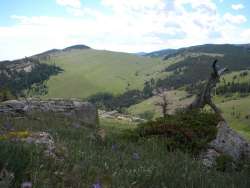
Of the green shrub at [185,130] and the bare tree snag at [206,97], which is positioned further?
the bare tree snag at [206,97]

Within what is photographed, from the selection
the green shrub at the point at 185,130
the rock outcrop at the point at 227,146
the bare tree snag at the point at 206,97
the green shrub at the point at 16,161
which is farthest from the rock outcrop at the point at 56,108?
the green shrub at the point at 16,161

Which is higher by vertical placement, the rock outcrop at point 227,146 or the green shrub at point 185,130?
the green shrub at point 185,130

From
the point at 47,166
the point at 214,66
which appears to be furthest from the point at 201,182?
the point at 214,66

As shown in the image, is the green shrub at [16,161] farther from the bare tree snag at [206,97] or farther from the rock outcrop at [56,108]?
the bare tree snag at [206,97]

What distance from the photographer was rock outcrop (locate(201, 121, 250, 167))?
13.6 m

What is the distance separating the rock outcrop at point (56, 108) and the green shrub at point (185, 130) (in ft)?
20.4

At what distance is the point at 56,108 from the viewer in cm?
2217

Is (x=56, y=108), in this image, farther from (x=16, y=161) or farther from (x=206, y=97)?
(x=16, y=161)

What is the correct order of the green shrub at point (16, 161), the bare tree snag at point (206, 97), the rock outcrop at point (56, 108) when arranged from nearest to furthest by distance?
1. the green shrub at point (16, 161)
2. the rock outcrop at point (56, 108)
3. the bare tree snag at point (206, 97)

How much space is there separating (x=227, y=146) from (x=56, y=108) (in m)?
10.6

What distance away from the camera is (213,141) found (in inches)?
561

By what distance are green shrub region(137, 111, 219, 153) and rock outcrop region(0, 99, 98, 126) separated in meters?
6.23

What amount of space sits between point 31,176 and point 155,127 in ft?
36.4

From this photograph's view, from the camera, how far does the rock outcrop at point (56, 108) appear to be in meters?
19.7
